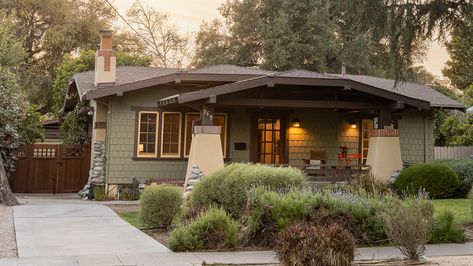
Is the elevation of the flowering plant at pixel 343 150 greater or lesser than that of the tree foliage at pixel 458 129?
lesser

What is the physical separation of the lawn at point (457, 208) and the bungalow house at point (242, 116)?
139 inches

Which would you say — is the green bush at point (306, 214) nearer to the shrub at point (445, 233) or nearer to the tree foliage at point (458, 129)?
the shrub at point (445, 233)

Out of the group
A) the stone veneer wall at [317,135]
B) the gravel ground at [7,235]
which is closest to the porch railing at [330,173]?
the stone veneer wall at [317,135]

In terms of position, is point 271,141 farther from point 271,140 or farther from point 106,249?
point 106,249

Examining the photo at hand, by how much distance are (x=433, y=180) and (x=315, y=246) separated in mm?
10015

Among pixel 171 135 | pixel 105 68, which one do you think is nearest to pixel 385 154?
pixel 171 135

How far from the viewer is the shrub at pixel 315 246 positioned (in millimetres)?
6145

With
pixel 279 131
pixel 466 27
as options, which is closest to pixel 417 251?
pixel 466 27

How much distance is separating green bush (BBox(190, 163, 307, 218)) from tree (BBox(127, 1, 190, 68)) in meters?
28.0

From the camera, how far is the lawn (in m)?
11.2

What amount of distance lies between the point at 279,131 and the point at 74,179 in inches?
330

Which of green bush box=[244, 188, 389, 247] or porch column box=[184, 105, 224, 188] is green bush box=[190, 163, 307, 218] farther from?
porch column box=[184, 105, 224, 188]

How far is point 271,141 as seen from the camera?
1892 cm

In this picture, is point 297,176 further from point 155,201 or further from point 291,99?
point 291,99
